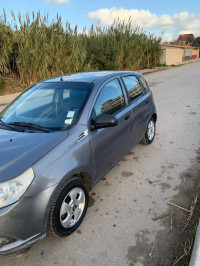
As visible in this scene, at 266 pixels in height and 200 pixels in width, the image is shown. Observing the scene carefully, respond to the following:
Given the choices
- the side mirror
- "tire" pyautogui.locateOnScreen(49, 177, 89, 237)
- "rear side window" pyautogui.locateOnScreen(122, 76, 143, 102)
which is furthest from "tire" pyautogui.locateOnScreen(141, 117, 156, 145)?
"tire" pyautogui.locateOnScreen(49, 177, 89, 237)

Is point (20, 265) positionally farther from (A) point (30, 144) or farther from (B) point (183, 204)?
(B) point (183, 204)

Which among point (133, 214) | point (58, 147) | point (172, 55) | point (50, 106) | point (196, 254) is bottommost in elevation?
point (133, 214)

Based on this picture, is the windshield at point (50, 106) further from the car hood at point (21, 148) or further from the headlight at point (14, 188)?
the headlight at point (14, 188)

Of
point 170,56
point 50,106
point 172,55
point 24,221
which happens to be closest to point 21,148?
point 24,221

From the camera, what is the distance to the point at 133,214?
9.21 feet

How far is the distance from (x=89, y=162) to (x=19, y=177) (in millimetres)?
900

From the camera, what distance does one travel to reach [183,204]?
2.95 m

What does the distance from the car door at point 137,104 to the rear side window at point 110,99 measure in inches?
11.0

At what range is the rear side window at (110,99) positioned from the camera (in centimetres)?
305

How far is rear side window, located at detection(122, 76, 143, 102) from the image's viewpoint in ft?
12.6

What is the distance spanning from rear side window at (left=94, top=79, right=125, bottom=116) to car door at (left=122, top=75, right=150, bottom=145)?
11.0 inches

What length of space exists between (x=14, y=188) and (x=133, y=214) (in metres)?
1.50

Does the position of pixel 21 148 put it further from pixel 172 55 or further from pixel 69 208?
pixel 172 55

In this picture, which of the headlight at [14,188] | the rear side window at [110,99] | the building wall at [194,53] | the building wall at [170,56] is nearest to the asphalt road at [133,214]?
the headlight at [14,188]
